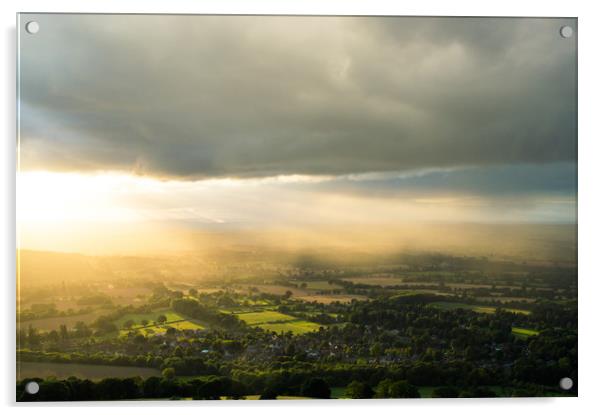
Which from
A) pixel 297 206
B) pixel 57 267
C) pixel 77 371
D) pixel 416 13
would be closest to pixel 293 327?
pixel 297 206

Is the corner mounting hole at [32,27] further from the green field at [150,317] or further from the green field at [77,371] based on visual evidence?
the green field at [77,371]

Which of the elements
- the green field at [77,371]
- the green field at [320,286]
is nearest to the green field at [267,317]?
the green field at [320,286]

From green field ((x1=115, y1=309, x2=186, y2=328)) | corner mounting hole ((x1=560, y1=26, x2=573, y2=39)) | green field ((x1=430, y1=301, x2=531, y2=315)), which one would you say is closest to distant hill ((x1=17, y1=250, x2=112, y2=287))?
green field ((x1=115, y1=309, x2=186, y2=328))

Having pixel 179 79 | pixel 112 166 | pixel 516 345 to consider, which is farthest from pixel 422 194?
pixel 112 166

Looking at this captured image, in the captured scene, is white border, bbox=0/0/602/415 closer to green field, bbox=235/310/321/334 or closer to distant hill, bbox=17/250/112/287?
distant hill, bbox=17/250/112/287

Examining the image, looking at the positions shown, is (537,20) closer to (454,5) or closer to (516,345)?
(454,5)

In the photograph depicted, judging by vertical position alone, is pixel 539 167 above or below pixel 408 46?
below
